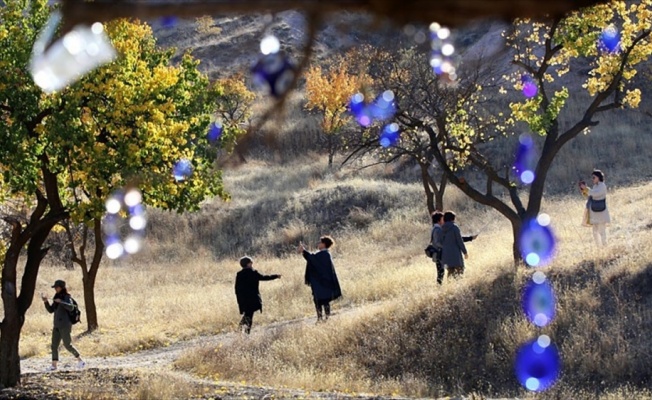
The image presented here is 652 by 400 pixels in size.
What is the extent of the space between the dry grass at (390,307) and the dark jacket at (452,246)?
2.08ft

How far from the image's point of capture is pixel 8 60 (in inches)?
478

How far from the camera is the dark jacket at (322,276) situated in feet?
54.4

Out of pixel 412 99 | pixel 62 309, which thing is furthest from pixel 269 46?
pixel 412 99

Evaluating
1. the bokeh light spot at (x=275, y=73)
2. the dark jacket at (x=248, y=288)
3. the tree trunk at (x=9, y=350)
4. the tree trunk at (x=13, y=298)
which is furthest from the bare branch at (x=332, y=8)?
the dark jacket at (x=248, y=288)

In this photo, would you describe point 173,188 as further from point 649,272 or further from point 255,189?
point 255,189

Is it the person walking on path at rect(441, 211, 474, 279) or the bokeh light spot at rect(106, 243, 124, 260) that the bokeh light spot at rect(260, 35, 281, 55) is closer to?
the person walking on path at rect(441, 211, 474, 279)

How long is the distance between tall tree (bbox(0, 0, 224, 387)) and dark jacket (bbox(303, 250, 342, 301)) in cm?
412

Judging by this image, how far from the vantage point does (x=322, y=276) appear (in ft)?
54.6

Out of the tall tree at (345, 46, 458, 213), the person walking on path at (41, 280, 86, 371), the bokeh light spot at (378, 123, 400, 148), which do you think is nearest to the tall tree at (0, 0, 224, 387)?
the person walking on path at (41, 280, 86, 371)

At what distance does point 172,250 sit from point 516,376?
3010 cm

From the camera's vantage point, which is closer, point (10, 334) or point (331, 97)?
point (10, 334)

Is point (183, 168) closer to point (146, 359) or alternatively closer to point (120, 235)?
point (146, 359)

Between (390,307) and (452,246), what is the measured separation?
1.86 metres

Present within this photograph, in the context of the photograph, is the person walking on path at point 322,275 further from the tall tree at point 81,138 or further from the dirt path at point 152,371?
the tall tree at point 81,138
